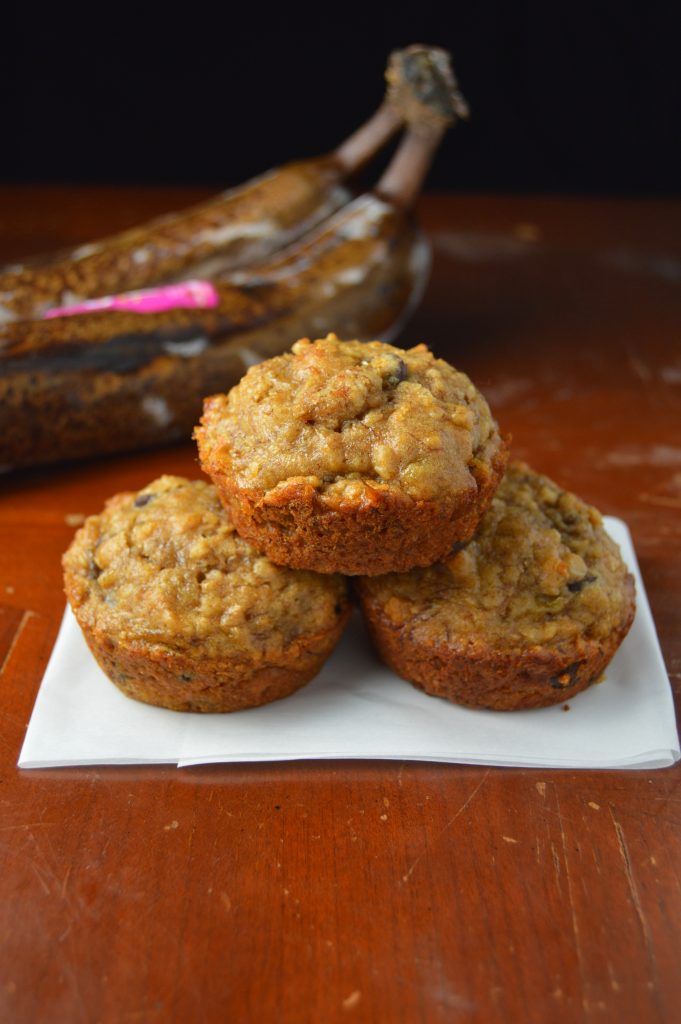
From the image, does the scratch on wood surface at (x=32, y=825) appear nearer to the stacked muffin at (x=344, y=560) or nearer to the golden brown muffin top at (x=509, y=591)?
the stacked muffin at (x=344, y=560)

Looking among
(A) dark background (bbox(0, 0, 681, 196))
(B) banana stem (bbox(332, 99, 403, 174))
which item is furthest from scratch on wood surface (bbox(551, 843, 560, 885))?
(A) dark background (bbox(0, 0, 681, 196))

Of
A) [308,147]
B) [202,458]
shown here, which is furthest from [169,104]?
[202,458]

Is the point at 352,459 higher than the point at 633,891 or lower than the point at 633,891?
higher

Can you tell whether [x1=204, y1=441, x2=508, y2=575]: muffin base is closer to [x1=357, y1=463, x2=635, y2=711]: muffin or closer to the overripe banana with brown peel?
[x1=357, y1=463, x2=635, y2=711]: muffin

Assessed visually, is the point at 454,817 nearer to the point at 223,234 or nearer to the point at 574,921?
the point at 574,921

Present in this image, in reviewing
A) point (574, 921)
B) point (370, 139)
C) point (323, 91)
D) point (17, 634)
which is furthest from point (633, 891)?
point (323, 91)

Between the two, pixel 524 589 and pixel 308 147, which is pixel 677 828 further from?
pixel 308 147

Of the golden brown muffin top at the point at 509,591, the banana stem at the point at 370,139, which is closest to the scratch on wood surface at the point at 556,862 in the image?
the golden brown muffin top at the point at 509,591
